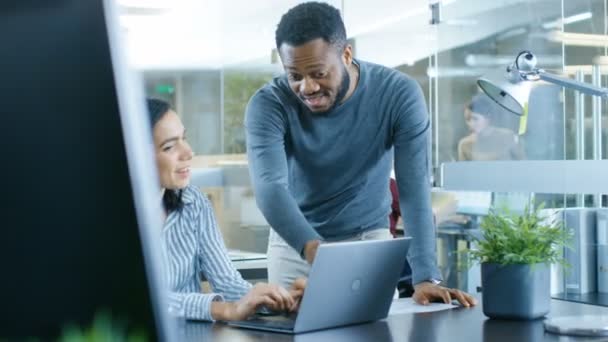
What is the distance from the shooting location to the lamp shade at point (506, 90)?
210 centimetres

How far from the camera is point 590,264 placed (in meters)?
3.13

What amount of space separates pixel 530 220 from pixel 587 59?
182 cm

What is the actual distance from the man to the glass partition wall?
65 cm

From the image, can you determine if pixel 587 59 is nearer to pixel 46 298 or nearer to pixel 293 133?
pixel 293 133

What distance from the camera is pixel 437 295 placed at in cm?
204

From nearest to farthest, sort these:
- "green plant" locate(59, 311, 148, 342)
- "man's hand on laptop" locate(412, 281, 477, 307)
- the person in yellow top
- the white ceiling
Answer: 1. "green plant" locate(59, 311, 148, 342)
2. "man's hand on laptop" locate(412, 281, 477, 307)
3. the person in yellow top
4. the white ceiling

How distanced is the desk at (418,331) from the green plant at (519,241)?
0.12 meters

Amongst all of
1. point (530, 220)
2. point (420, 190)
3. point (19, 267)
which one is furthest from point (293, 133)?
point (19, 267)

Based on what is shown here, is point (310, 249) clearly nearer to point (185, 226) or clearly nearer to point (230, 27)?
point (185, 226)

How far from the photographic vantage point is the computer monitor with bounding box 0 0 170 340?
0.32m

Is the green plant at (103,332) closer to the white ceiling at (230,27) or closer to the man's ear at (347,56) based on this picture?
the man's ear at (347,56)

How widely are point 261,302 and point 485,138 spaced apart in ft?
10.0

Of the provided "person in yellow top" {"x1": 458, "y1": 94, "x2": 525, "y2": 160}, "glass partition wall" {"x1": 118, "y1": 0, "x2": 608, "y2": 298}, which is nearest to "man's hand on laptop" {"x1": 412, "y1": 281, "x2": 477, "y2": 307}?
"glass partition wall" {"x1": 118, "y1": 0, "x2": 608, "y2": 298}

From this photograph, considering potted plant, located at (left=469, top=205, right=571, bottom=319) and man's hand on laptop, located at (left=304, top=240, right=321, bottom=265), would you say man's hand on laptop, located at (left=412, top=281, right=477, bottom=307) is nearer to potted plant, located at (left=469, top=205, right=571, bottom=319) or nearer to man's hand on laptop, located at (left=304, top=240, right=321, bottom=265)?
potted plant, located at (left=469, top=205, right=571, bottom=319)
